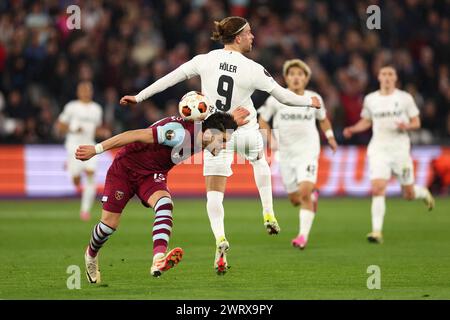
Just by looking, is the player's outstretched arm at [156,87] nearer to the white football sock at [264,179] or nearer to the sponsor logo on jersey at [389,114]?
the white football sock at [264,179]

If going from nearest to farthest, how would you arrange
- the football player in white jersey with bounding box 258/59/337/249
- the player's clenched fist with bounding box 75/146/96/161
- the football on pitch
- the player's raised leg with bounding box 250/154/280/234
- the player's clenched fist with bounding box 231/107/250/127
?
the player's clenched fist with bounding box 75/146/96/161
the football on pitch
the player's clenched fist with bounding box 231/107/250/127
the player's raised leg with bounding box 250/154/280/234
the football player in white jersey with bounding box 258/59/337/249

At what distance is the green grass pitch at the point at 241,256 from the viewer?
10000 mm

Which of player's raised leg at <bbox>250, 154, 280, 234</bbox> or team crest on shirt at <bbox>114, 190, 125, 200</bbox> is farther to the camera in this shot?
player's raised leg at <bbox>250, 154, 280, 234</bbox>

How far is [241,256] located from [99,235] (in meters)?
3.26

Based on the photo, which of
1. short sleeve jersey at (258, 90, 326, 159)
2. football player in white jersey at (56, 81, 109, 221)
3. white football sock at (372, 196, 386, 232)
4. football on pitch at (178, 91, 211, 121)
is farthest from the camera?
football player in white jersey at (56, 81, 109, 221)

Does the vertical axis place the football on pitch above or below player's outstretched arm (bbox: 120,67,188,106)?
below

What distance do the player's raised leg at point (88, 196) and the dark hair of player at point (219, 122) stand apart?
922cm

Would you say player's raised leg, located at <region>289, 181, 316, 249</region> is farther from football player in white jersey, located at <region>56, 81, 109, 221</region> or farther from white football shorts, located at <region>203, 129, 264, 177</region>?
football player in white jersey, located at <region>56, 81, 109, 221</region>

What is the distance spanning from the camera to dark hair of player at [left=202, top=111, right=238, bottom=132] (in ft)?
33.9

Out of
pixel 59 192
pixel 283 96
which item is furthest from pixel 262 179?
pixel 59 192

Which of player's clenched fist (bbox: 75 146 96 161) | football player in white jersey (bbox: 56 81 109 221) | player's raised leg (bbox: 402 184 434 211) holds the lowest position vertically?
player's clenched fist (bbox: 75 146 96 161)

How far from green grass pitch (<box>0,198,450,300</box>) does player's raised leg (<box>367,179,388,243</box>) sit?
0.75 ft

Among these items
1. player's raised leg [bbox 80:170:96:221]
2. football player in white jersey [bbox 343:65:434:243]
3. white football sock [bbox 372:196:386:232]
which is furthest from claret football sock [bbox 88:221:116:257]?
player's raised leg [bbox 80:170:96:221]
